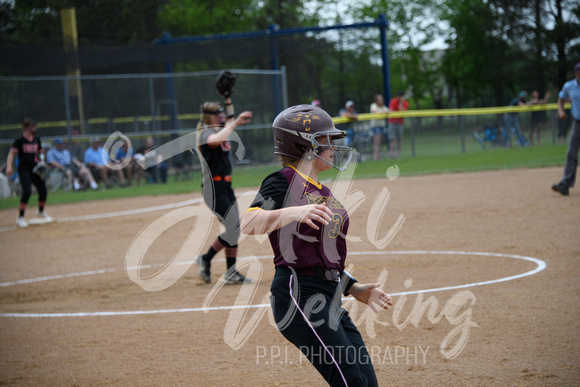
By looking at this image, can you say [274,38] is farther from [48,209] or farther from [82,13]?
[82,13]

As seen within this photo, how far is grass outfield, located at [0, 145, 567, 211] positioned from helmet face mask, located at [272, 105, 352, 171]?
13528mm

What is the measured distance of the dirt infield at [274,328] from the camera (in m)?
4.93

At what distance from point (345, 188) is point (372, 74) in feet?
129

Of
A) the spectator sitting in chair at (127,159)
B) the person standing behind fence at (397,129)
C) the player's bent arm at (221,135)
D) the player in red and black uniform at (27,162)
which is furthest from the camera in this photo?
the person standing behind fence at (397,129)

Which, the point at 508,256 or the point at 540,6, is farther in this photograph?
the point at 540,6

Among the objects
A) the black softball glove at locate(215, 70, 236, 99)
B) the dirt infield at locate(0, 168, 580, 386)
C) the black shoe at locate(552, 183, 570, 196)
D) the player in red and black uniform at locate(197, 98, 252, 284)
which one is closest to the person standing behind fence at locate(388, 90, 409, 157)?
the dirt infield at locate(0, 168, 580, 386)

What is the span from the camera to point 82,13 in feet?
132

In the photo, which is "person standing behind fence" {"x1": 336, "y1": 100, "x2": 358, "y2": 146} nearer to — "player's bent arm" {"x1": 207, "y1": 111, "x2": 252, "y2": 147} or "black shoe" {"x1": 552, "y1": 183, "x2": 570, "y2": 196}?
"black shoe" {"x1": 552, "y1": 183, "x2": 570, "y2": 196}

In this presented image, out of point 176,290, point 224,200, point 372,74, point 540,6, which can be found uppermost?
point 540,6

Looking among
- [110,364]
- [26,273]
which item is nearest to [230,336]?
[110,364]

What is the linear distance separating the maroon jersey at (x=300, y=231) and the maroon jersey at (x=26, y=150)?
1225 centimetres

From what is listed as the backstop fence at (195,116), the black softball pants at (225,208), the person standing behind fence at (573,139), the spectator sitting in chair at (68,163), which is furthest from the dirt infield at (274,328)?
the backstop fence at (195,116)

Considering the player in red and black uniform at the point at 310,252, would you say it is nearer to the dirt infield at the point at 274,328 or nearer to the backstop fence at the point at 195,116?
the dirt infield at the point at 274,328

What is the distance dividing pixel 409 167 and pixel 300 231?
17.9 meters
